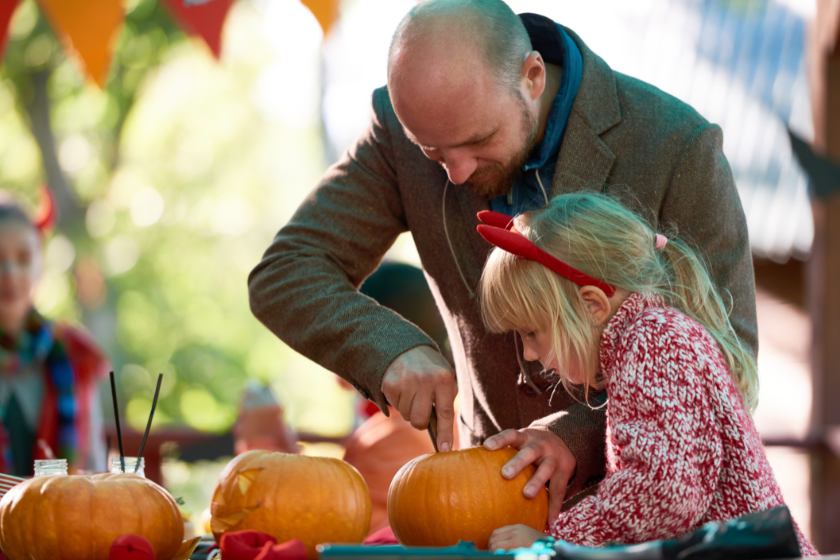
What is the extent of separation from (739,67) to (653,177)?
16.8ft

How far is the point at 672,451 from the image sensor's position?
4.41ft

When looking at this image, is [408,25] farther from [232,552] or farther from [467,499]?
[232,552]

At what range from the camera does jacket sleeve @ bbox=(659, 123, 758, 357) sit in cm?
176

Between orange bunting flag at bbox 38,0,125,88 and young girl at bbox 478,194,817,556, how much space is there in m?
2.64

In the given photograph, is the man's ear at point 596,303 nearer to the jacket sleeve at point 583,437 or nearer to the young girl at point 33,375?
the jacket sleeve at point 583,437

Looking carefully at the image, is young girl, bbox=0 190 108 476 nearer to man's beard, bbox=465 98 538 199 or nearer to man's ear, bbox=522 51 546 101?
man's beard, bbox=465 98 538 199

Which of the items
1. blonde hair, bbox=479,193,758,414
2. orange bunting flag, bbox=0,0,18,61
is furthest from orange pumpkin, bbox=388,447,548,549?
orange bunting flag, bbox=0,0,18,61

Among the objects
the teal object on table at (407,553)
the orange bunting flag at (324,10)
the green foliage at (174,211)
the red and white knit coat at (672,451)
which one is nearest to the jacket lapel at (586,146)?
the red and white knit coat at (672,451)

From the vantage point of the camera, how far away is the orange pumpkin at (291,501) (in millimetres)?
1315

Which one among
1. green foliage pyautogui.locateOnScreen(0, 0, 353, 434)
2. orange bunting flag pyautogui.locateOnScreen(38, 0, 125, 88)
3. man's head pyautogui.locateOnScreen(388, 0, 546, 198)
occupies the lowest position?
green foliage pyautogui.locateOnScreen(0, 0, 353, 434)

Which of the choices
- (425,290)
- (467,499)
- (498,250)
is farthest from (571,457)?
(425,290)

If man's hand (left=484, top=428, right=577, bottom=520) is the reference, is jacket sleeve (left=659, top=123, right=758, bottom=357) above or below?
above

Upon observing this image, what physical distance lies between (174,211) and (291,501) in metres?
15.5

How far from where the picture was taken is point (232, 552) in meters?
1.21
